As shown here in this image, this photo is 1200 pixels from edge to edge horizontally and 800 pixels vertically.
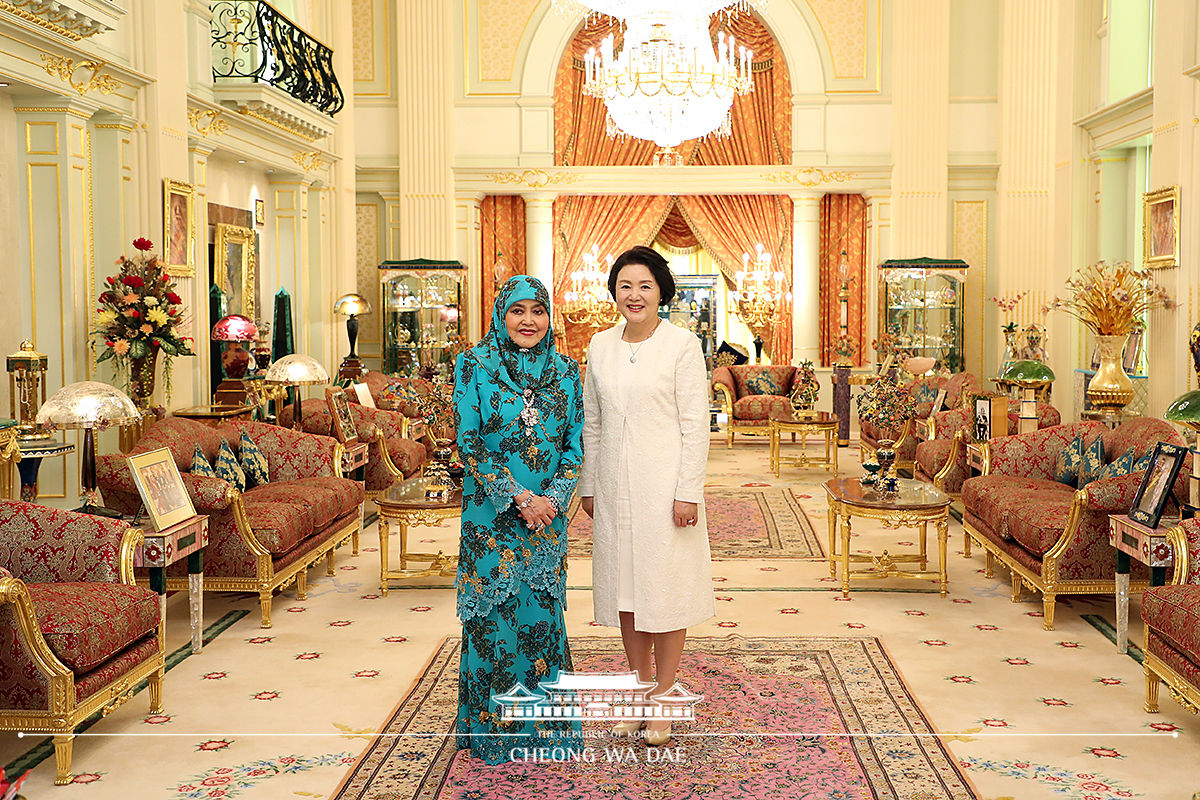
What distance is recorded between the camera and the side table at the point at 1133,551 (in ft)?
15.3

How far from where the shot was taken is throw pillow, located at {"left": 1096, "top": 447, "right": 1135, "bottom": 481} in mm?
5922

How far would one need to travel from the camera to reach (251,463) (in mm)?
6664

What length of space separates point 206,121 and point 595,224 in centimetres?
673

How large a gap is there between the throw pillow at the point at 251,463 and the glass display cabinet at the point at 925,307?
8.88m

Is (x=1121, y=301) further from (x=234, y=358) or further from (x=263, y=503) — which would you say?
(x=234, y=358)

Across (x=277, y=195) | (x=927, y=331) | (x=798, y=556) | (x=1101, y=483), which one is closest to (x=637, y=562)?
(x=1101, y=483)

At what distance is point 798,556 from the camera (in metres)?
7.33

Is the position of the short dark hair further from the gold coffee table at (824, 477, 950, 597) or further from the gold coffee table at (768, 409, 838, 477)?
the gold coffee table at (768, 409, 838, 477)

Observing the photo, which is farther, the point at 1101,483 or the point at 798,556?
the point at 798,556

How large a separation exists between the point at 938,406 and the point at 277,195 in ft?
23.8

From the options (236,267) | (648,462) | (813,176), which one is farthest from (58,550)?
(813,176)

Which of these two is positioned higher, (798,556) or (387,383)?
(387,383)

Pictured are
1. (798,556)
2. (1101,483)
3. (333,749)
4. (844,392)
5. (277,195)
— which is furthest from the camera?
(844,392)

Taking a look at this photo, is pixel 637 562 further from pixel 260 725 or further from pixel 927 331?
pixel 927 331
